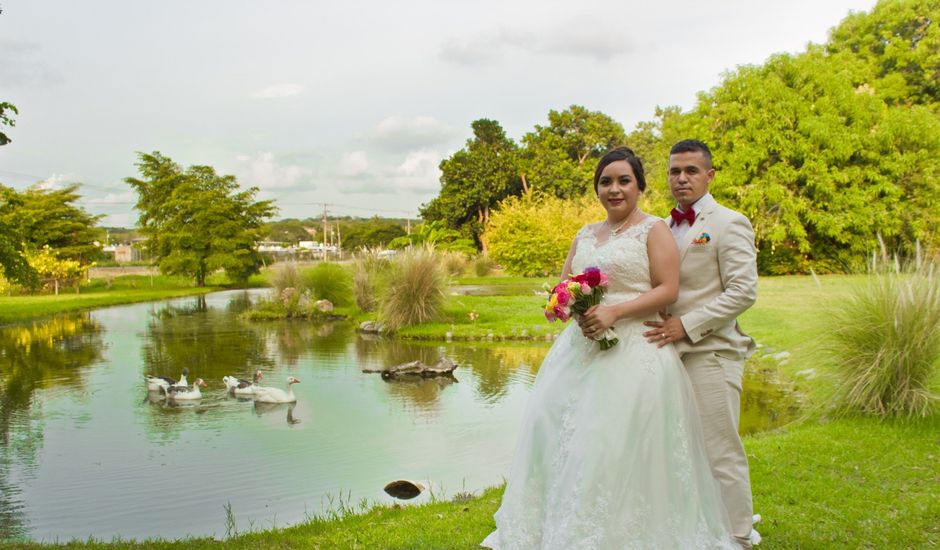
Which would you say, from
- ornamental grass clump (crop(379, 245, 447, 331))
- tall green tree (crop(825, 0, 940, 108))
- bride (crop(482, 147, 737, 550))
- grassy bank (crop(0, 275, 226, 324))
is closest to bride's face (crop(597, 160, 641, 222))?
bride (crop(482, 147, 737, 550))

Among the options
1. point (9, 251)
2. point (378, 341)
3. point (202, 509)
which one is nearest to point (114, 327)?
point (9, 251)

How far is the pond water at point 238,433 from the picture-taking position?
6.05 metres

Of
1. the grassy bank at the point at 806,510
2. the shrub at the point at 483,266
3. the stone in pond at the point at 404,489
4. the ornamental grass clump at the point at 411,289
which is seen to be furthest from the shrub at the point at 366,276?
the grassy bank at the point at 806,510

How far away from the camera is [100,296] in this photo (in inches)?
1171

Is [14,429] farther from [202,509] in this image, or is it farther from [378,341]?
[378,341]

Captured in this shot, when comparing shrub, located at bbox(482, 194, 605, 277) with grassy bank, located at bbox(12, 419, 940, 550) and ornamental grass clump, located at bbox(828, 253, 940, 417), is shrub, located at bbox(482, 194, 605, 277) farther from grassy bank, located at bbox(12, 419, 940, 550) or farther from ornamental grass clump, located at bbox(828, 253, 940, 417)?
grassy bank, located at bbox(12, 419, 940, 550)

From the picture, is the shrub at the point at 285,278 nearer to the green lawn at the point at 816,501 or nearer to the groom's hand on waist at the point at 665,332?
the green lawn at the point at 816,501

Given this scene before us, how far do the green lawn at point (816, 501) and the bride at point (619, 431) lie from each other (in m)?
0.94

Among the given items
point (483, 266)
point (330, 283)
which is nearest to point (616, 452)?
point (330, 283)

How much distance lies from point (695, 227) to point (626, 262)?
1.50ft

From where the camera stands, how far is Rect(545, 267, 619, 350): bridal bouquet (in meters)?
3.24

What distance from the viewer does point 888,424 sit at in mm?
6684

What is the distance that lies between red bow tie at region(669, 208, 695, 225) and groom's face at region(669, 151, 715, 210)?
0.12 ft

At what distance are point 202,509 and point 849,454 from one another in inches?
218
